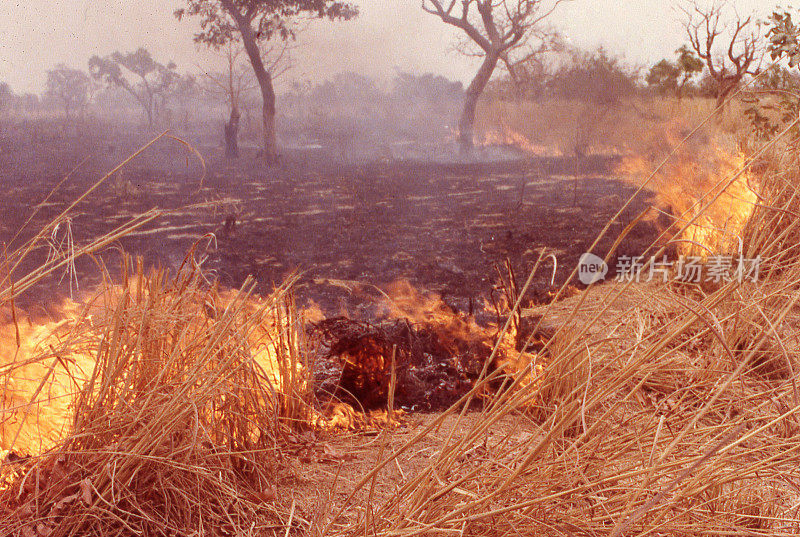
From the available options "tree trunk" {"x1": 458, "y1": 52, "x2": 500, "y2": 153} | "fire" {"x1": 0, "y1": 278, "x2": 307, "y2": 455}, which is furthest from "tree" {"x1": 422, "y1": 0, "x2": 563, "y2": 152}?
"fire" {"x1": 0, "y1": 278, "x2": 307, "y2": 455}

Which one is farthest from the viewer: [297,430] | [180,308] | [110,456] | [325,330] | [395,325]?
[395,325]

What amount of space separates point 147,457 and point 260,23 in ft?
6.93

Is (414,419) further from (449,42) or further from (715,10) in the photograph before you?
(715,10)

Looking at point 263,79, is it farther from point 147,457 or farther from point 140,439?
point 147,457

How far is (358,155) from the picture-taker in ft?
9.53

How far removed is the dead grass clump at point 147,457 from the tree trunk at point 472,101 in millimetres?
2154

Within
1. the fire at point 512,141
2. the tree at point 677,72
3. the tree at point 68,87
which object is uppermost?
the tree at point 677,72

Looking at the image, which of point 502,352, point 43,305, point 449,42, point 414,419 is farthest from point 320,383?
point 449,42

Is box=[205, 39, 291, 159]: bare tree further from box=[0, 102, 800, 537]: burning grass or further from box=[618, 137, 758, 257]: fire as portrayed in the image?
box=[618, 137, 758, 257]: fire

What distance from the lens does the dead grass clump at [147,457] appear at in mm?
872

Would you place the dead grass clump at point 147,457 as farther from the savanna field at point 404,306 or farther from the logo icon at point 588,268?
the logo icon at point 588,268

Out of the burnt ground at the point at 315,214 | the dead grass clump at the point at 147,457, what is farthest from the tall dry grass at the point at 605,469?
the burnt ground at the point at 315,214

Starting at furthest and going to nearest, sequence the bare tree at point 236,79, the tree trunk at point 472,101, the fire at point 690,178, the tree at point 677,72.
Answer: the tree at point 677,72 → the tree trunk at point 472,101 → the fire at point 690,178 → the bare tree at point 236,79

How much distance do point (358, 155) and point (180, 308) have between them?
183cm
